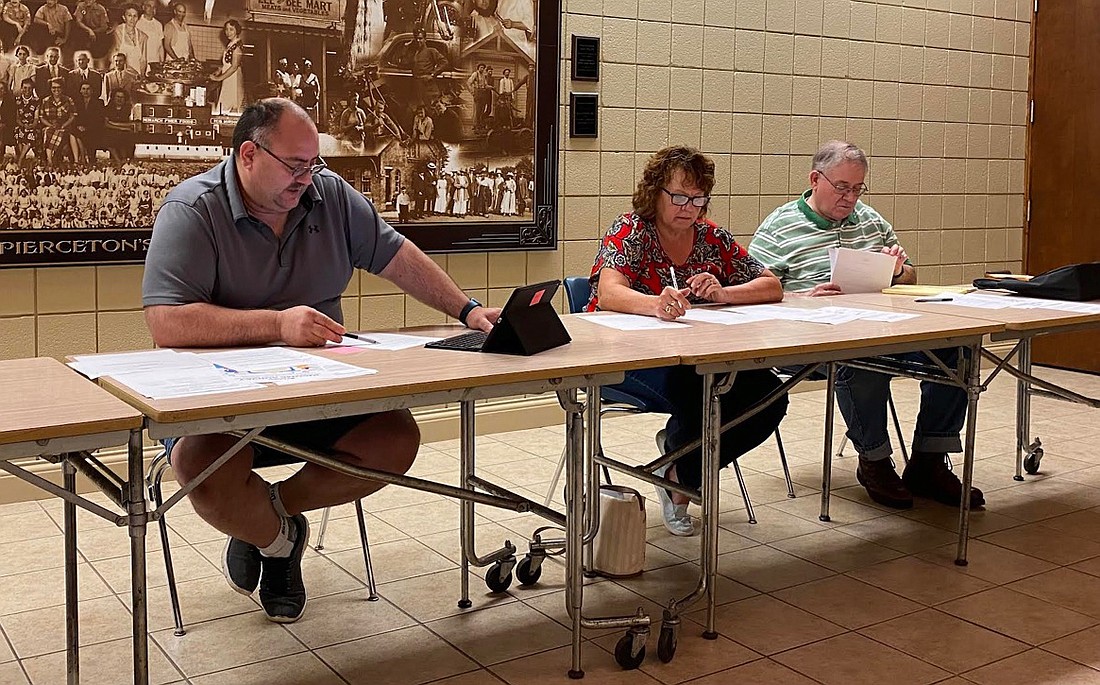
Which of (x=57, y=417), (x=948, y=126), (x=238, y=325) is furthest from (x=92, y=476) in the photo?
(x=948, y=126)

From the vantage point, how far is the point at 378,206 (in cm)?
418

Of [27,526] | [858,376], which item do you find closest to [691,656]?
[858,376]

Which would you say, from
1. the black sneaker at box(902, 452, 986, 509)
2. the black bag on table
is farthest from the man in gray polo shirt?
the black bag on table

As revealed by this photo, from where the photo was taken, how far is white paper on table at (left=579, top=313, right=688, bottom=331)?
282 centimetres

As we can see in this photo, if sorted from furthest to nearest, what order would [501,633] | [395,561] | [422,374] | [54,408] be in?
1. [395,561]
2. [501,633]
3. [422,374]
4. [54,408]

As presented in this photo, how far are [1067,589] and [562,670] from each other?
1377 mm

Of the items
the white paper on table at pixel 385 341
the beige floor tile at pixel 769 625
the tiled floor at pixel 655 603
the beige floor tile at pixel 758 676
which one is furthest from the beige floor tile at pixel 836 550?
the white paper on table at pixel 385 341

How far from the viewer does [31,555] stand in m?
3.17

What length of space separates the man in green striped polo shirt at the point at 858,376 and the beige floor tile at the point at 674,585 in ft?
3.08

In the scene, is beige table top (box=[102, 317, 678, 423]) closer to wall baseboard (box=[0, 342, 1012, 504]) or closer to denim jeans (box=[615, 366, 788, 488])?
denim jeans (box=[615, 366, 788, 488])

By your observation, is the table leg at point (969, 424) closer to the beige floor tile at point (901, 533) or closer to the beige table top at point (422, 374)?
the beige floor tile at point (901, 533)

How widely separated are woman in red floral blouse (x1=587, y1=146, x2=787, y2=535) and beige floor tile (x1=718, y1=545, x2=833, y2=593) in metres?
0.23

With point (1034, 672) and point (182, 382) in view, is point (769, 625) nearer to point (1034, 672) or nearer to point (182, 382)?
point (1034, 672)

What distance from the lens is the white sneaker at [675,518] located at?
11.0 ft
